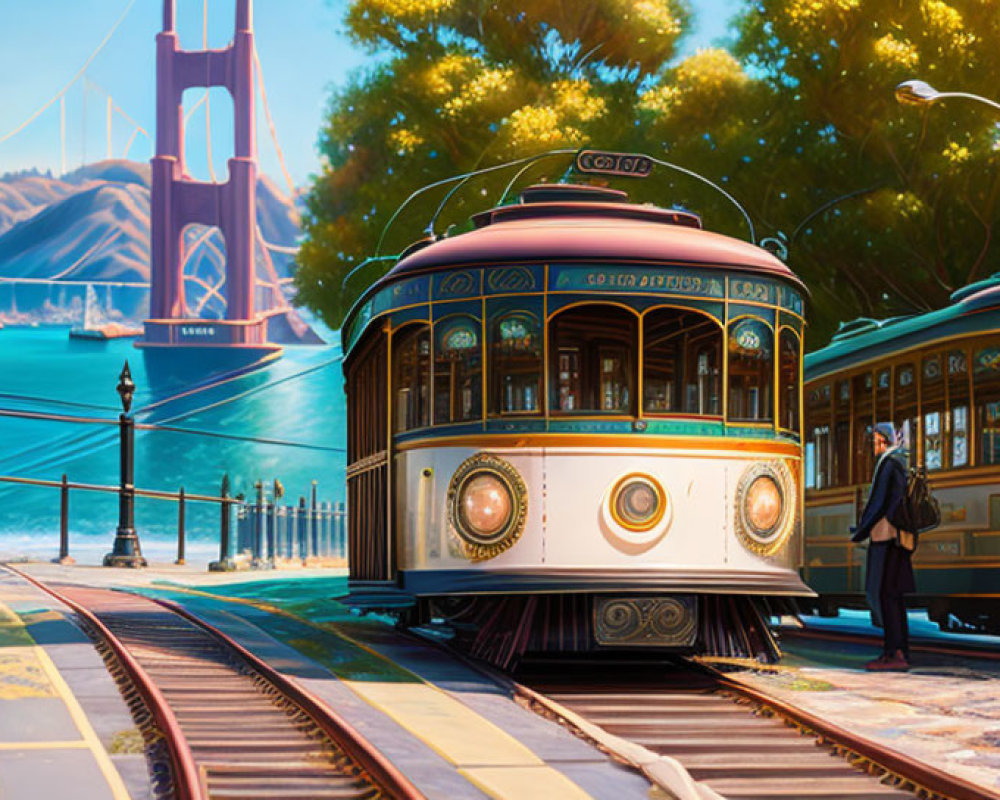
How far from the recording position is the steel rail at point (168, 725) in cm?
780

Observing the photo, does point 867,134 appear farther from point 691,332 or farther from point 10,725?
point 10,725

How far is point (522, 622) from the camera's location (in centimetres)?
1217

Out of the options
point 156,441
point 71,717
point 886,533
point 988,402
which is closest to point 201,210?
point 156,441

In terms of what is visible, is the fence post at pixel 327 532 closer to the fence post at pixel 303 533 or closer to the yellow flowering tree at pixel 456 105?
the fence post at pixel 303 533

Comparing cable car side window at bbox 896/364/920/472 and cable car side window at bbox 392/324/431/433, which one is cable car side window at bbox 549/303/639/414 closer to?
cable car side window at bbox 392/324/431/433

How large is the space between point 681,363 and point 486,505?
5.90 ft

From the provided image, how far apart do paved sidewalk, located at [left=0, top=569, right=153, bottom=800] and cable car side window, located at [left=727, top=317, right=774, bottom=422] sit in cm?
486

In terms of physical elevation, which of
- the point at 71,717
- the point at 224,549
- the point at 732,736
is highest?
the point at 224,549

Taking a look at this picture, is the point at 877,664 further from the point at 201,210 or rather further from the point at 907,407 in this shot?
the point at 201,210

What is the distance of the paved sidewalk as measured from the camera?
26.2 ft

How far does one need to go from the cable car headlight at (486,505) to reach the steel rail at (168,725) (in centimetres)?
244

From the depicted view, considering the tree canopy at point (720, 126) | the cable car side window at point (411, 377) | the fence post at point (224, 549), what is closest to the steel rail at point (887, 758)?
the cable car side window at point (411, 377)

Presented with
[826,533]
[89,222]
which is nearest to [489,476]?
[826,533]

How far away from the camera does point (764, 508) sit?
1255 centimetres
